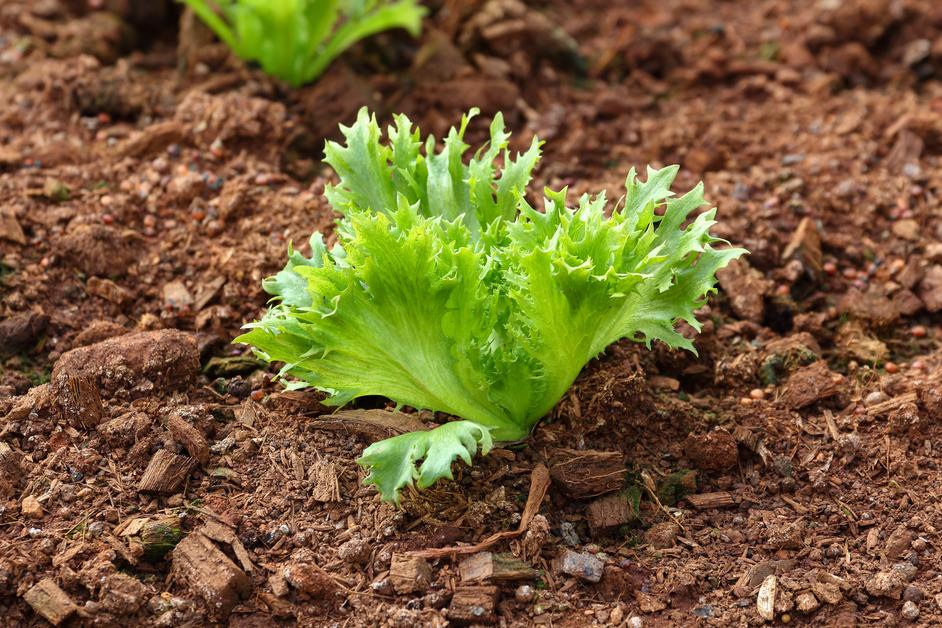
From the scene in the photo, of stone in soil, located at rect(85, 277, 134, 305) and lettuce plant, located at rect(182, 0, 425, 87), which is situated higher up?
lettuce plant, located at rect(182, 0, 425, 87)

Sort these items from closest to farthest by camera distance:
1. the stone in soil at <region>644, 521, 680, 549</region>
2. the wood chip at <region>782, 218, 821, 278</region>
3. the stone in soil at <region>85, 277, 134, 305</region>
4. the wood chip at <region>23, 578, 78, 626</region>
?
the wood chip at <region>23, 578, 78, 626</region>, the stone in soil at <region>644, 521, 680, 549</region>, the stone in soil at <region>85, 277, 134, 305</region>, the wood chip at <region>782, 218, 821, 278</region>

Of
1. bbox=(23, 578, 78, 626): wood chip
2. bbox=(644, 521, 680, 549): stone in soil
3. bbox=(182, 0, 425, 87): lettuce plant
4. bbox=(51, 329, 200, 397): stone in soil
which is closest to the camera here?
bbox=(23, 578, 78, 626): wood chip

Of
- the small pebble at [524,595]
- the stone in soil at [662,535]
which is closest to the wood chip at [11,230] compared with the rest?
the small pebble at [524,595]

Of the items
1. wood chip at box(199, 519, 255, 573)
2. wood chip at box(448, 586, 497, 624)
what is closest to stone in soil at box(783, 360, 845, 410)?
wood chip at box(448, 586, 497, 624)

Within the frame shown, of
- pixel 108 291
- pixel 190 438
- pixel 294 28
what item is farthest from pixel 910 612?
pixel 294 28

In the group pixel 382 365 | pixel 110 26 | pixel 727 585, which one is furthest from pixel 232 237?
pixel 727 585

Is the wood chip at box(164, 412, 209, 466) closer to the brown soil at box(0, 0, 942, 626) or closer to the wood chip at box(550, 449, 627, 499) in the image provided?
the brown soil at box(0, 0, 942, 626)

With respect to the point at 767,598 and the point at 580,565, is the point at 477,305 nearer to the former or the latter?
the point at 580,565
